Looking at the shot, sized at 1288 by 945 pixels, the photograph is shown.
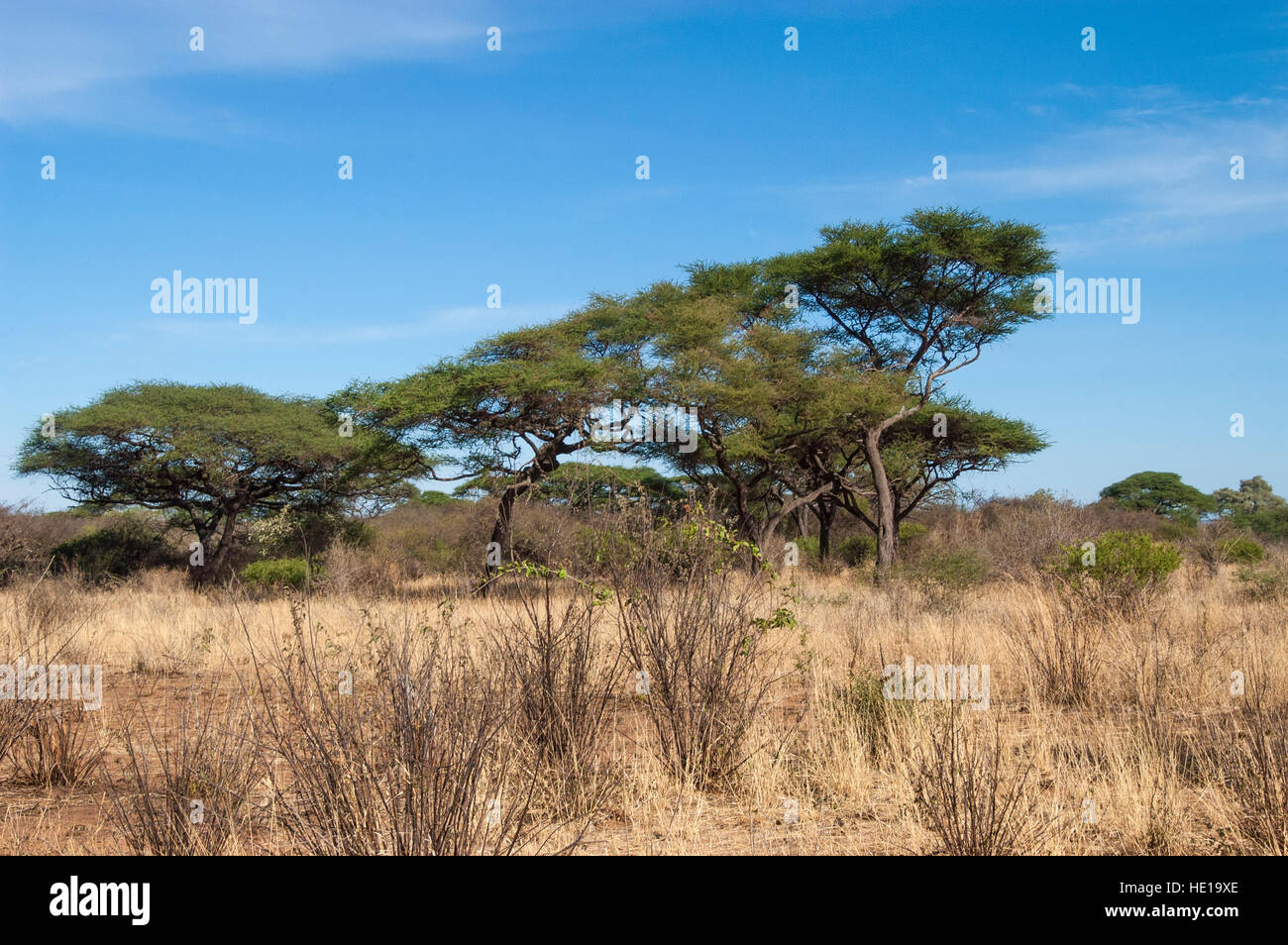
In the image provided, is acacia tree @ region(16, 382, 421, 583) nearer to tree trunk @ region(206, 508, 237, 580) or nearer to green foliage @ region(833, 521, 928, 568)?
tree trunk @ region(206, 508, 237, 580)

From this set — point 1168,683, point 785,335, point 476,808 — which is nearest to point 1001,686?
point 1168,683

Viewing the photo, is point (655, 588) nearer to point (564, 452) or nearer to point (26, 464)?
point (564, 452)

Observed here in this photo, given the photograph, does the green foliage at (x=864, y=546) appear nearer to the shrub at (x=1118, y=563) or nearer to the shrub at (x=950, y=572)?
the shrub at (x=950, y=572)

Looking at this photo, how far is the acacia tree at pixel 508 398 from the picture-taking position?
17.6m

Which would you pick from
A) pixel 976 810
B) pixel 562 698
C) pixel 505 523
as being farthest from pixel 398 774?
pixel 505 523

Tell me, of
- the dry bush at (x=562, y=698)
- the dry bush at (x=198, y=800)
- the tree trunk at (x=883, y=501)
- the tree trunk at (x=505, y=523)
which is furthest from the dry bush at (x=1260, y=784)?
the tree trunk at (x=883, y=501)

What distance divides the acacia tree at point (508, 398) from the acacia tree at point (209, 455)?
115cm

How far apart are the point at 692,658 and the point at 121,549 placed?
75.4 feet

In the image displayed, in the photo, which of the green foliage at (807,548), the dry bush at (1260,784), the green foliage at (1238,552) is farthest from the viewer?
the green foliage at (807,548)

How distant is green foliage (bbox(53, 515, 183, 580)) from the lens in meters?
22.1
